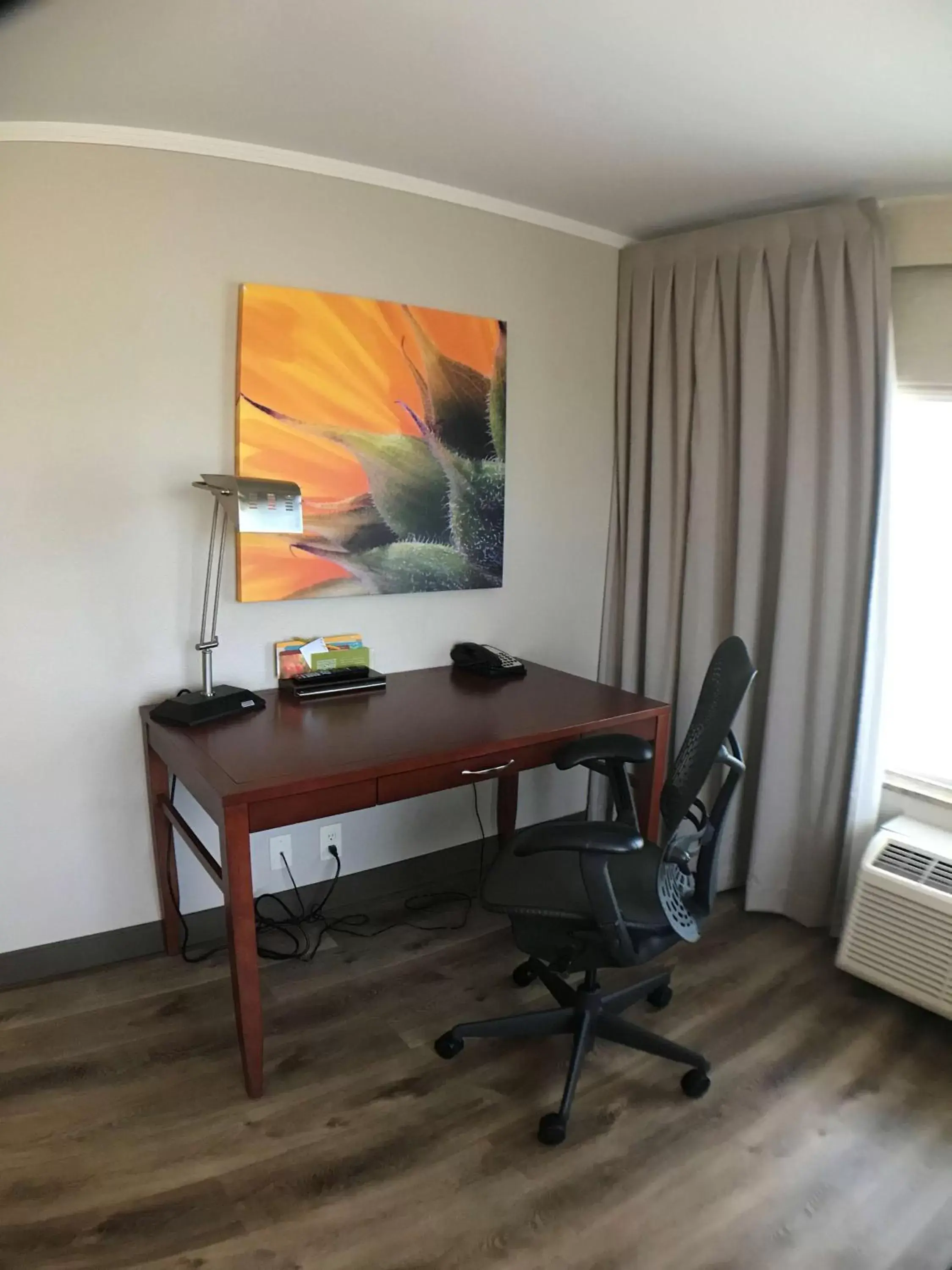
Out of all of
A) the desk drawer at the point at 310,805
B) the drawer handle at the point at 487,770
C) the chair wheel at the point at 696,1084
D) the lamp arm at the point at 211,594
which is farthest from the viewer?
the lamp arm at the point at 211,594

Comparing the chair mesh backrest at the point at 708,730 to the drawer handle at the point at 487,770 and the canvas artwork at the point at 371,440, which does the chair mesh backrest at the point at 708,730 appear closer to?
the drawer handle at the point at 487,770

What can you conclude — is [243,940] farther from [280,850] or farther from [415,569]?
[415,569]

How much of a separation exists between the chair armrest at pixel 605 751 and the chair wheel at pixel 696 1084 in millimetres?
740

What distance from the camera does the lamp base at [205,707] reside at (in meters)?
2.15

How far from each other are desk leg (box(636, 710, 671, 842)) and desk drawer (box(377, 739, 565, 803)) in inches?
14.8

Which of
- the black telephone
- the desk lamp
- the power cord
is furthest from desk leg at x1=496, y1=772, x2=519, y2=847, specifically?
the desk lamp

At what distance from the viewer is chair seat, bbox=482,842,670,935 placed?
5.99 ft

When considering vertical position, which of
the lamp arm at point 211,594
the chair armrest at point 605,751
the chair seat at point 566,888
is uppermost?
the lamp arm at point 211,594

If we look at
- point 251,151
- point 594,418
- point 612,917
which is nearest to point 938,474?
point 594,418

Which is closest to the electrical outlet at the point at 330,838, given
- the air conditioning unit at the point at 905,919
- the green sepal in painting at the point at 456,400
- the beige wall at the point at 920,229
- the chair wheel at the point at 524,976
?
the chair wheel at the point at 524,976

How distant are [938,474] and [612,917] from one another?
67.3 inches

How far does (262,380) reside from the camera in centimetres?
233

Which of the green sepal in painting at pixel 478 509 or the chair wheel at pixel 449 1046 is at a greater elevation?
the green sepal in painting at pixel 478 509

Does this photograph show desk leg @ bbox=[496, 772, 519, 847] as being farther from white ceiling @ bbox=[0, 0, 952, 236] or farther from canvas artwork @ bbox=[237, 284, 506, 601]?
white ceiling @ bbox=[0, 0, 952, 236]
